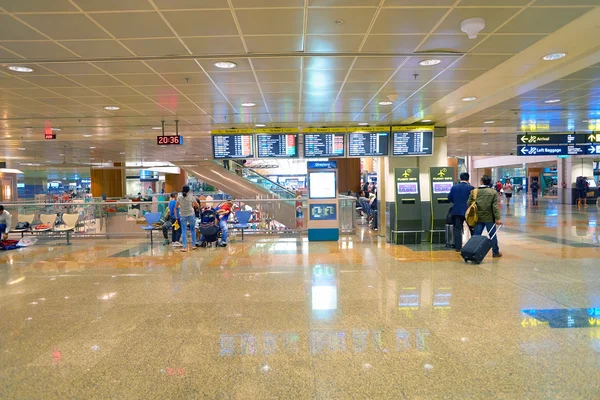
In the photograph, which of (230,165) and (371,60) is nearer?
(371,60)

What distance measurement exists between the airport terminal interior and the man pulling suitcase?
42mm

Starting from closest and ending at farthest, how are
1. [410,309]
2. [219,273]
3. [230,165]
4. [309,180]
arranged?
[410,309], [219,273], [309,180], [230,165]

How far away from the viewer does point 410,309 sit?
15.9 ft

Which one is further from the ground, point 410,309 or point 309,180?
point 309,180

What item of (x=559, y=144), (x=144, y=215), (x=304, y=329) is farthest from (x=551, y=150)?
(x=144, y=215)

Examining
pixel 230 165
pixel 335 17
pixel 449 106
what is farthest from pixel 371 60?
pixel 230 165

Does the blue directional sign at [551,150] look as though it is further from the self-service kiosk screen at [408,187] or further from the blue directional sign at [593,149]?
the self-service kiosk screen at [408,187]

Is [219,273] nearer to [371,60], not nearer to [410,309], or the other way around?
[410,309]

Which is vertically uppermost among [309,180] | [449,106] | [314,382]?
[449,106]

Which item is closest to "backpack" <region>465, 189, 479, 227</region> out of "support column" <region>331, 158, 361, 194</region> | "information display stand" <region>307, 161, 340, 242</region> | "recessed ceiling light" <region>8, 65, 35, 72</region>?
"information display stand" <region>307, 161, 340, 242</region>

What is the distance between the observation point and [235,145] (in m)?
10.5

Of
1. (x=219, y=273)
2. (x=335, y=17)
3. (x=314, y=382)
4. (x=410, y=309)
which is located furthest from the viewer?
(x=219, y=273)

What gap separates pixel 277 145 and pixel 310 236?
2806 mm

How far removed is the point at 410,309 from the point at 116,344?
138 inches
